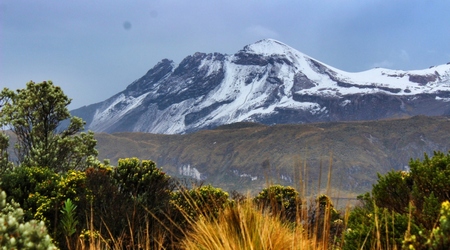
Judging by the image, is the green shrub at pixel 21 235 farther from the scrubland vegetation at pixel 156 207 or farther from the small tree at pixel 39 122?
the small tree at pixel 39 122

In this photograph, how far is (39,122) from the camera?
1741 centimetres

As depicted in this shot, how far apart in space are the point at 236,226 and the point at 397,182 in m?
2.92

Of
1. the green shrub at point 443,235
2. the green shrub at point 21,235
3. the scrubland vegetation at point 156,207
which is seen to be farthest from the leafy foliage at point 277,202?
the green shrub at point 21,235

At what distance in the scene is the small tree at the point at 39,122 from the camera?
16875 millimetres

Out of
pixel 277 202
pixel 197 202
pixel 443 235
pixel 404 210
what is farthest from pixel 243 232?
pixel 197 202

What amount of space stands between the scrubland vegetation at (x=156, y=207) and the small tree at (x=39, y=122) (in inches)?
1.7

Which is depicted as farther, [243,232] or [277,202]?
[277,202]

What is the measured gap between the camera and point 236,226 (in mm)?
5238

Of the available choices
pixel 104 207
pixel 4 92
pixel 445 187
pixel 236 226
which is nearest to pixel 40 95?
pixel 4 92

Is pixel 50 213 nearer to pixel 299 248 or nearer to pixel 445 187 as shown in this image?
pixel 299 248

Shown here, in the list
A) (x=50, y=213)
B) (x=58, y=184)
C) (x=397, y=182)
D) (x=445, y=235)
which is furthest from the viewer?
(x=58, y=184)

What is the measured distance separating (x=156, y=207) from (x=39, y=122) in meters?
10.3

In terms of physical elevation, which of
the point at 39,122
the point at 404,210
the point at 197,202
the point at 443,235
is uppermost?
the point at 39,122

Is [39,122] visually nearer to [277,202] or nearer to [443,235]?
[277,202]
